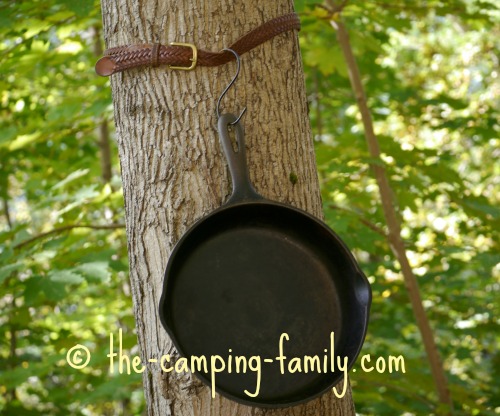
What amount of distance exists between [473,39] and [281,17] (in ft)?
26.1

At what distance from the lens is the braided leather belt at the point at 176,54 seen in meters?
1.17

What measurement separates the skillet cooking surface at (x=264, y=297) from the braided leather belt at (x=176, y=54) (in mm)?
285

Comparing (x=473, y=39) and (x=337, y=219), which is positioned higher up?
(x=473, y=39)

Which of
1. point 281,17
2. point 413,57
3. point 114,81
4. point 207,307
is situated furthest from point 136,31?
point 413,57

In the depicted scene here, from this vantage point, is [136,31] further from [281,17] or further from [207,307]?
[207,307]

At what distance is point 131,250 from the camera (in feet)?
4.09

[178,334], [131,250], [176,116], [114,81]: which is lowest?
[178,334]

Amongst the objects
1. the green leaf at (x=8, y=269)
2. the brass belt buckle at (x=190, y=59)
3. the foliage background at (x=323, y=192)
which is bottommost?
the green leaf at (x=8, y=269)

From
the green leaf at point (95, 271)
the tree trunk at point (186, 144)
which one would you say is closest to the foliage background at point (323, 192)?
the green leaf at point (95, 271)

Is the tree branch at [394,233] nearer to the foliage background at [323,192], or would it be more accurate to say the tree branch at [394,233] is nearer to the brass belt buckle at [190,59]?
the foliage background at [323,192]

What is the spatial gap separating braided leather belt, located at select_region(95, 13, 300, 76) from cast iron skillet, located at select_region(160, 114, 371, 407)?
12 cm
